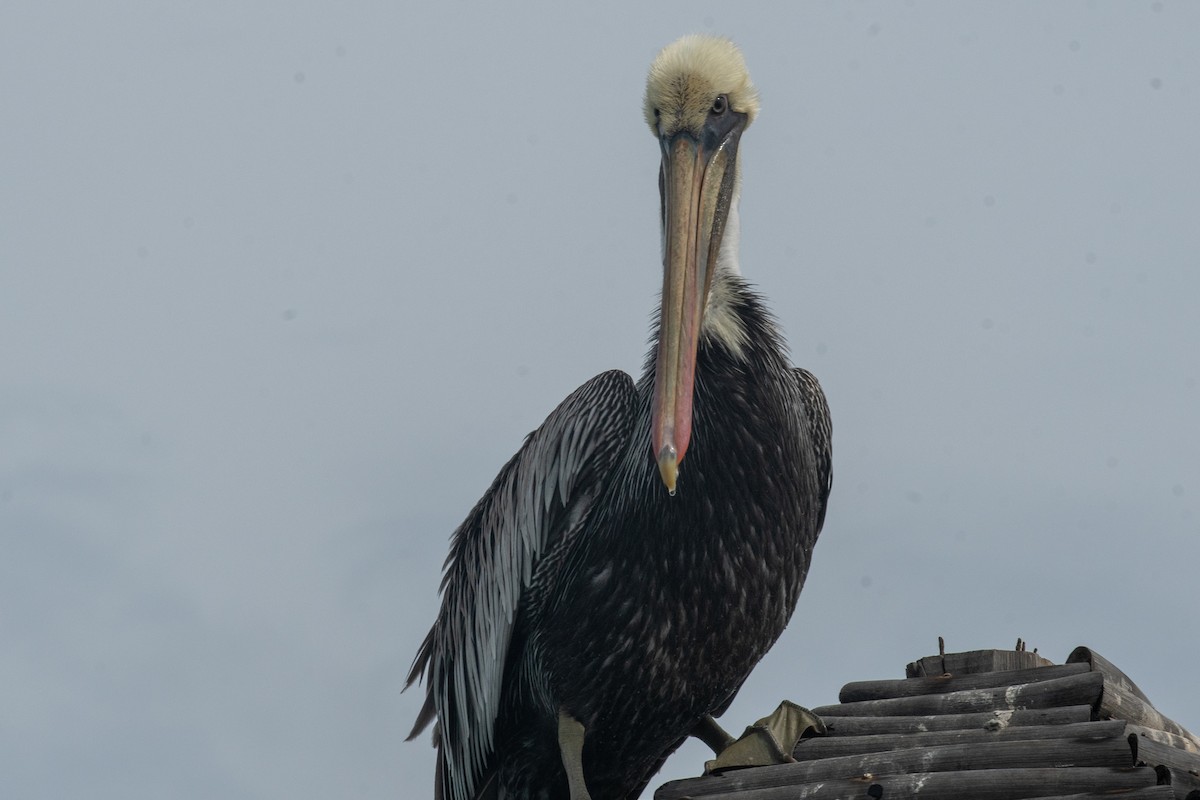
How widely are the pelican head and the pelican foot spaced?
34.7 inches

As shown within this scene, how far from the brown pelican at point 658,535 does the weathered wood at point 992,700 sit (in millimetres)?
575

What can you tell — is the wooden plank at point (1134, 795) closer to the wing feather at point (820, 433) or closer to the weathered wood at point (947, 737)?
the weathered wood at point (947, 737)

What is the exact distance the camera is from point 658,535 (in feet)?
17.9

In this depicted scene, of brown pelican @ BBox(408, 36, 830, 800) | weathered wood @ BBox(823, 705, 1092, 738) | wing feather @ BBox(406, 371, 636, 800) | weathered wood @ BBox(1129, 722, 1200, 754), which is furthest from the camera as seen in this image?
wing feather @ BBox(406, 371, 636, 800)

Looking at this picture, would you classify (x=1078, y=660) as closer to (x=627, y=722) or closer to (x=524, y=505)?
(x=627, y=722)

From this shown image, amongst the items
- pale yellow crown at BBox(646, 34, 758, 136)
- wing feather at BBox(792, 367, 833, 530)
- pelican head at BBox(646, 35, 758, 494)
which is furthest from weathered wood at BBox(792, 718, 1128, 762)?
pale yellow crown at BBox(646, 34, 758, 136)

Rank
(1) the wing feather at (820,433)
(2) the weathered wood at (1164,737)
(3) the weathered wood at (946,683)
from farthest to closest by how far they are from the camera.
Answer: (1) the wing feather at (820,433), (3) the weathered wood at (946,683), (2) the weathered wood at (1164,737)

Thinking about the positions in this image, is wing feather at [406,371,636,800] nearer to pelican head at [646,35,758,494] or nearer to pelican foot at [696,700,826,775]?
pelican head at [646,35,758,494]

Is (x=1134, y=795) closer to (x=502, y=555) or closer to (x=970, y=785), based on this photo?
(x=970, y=785)

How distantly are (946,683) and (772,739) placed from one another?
1.92 feet

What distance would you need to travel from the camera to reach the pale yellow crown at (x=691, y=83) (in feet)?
19.1

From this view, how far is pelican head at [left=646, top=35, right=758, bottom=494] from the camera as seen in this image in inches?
217

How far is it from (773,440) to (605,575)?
733 mm

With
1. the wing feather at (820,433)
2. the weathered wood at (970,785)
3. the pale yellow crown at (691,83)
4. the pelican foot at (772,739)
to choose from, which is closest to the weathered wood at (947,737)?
the pelican foot at (772,739)
